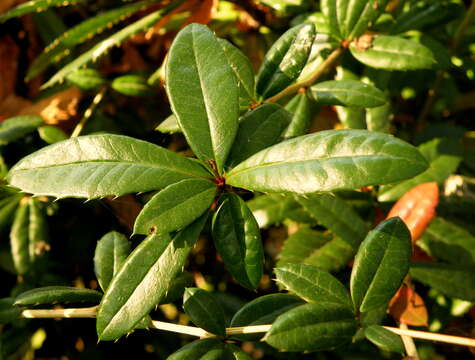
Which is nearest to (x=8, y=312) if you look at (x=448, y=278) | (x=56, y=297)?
(x=56, y=297)

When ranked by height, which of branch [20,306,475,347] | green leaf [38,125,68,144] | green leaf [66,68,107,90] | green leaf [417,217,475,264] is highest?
green leaf [66,68,107,90]

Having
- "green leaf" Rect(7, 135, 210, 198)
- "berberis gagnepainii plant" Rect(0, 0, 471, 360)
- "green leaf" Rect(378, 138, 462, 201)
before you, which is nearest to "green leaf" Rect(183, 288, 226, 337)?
"berberis gagnepainii plant" Rect(0, 0, 471, 360)

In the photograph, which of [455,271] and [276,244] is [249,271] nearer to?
[455,271]

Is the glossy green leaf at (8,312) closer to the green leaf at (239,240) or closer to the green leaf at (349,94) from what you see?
the green leaf at (239,240)

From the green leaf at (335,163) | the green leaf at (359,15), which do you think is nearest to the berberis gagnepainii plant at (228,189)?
the green leaf at (335,163)

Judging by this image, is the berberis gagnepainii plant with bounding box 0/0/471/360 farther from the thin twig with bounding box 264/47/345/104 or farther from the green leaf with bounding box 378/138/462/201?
the green leaf with bounding box 378/138/462/201
